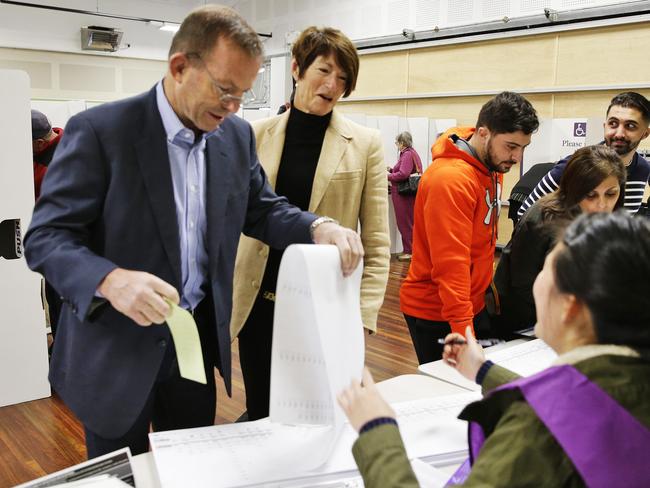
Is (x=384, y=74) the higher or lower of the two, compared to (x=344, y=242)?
higher

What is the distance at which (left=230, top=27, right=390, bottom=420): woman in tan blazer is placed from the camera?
1.98m

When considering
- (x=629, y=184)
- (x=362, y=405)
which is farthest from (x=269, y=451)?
(x=629, y=184)

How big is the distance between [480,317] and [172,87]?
1.45 meters

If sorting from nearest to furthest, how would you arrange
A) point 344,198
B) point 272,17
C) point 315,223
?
point 315,223 → point 344,198 → point 272,17

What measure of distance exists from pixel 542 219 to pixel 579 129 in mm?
5635

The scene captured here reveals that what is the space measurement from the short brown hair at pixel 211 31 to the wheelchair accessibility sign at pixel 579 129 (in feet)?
21.9

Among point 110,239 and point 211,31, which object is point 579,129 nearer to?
point 211,31

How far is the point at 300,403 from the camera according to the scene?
1350mm

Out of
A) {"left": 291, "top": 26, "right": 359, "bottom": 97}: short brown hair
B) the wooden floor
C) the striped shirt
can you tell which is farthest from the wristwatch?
the wooden floor

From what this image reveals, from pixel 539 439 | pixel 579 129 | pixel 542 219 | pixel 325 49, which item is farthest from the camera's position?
pixel 579 129

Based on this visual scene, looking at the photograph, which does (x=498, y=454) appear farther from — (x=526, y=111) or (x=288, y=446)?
(x=526, y=111)

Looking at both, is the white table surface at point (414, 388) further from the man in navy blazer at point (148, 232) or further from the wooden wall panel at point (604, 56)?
the wooden wall panel at point (604, 56)

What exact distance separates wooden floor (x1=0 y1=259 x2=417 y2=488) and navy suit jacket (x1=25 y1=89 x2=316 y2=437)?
5.56 ft

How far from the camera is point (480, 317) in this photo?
7.69 feet
